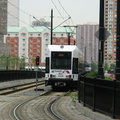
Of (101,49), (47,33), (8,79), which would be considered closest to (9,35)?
(47,33)

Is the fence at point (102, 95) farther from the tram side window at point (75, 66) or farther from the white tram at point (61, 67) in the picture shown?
the tram side window at point (75, 66)

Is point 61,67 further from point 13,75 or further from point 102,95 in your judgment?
point 13,75

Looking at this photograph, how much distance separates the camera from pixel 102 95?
10.5 m

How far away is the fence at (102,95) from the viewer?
941 cm

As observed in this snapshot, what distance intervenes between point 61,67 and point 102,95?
13.9m

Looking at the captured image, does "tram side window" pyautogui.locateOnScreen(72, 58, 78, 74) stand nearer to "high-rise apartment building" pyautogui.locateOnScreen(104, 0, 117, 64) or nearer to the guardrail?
the guardrail

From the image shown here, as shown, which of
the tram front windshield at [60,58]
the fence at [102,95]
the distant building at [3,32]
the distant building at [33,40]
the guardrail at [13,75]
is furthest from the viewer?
the distant building at [33,40]

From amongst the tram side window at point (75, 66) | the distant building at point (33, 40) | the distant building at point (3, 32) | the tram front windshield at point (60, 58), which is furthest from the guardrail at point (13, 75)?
the distant building at point (33, 40)

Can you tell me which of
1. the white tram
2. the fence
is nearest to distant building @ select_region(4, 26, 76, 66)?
the white tram

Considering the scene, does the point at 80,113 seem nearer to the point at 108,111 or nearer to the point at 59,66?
the point at 108,111

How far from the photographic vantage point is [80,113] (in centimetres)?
1228

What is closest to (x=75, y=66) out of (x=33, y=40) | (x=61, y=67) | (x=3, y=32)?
(x=61, y=67)

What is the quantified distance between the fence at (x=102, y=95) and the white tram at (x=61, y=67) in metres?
11.2

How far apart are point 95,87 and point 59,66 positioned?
1321 cm
